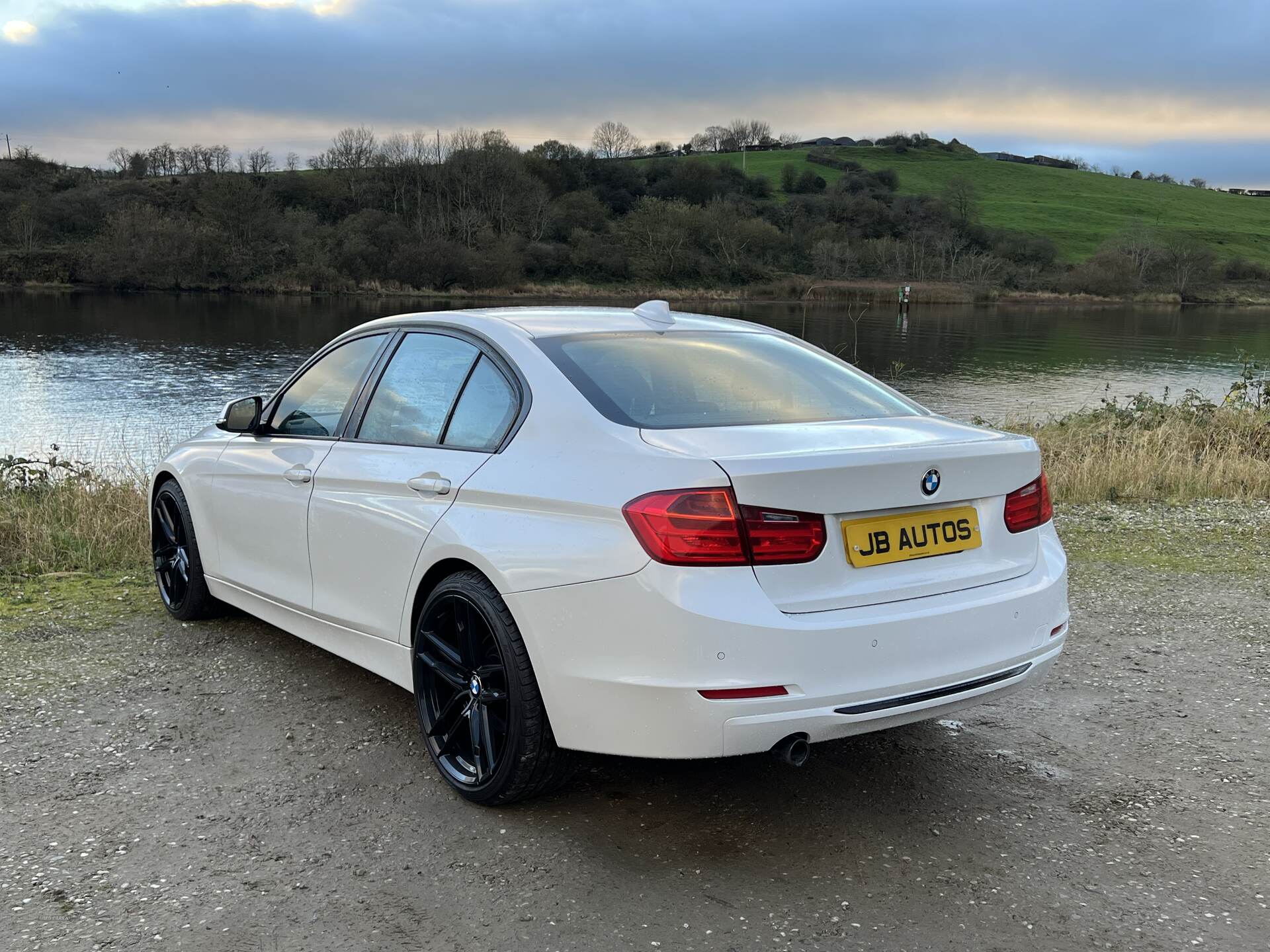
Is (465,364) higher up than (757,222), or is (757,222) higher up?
(757,222)

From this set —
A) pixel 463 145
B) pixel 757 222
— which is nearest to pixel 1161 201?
pixel 757 222

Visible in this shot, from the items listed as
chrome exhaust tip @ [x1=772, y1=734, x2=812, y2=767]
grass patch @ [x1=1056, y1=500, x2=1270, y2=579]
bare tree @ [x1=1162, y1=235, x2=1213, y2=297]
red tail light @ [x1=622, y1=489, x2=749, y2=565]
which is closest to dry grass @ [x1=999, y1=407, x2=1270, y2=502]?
grass patch @ [x1=1056, y1=500, x2=1270, y2=579]

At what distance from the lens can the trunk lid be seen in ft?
8.95

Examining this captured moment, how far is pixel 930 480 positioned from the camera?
2.94 meters

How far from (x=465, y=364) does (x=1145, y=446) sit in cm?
1053

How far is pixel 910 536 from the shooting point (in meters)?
2.94

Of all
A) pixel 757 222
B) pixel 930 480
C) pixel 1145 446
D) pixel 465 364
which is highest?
pixel 757 222

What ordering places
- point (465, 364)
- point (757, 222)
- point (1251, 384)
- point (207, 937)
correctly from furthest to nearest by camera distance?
point (757, 222) → point (1251, 384) → point (465, 364) → point (207, 937)

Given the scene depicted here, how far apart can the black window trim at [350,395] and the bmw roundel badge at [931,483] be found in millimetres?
2151

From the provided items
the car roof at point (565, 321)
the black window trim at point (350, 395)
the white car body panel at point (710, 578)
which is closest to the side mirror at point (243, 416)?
the black window trim at point (350, 395)

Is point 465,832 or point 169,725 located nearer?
point 465,832

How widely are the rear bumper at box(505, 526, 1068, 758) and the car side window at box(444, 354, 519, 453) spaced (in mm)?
599

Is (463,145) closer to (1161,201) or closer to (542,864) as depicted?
(1161,201)

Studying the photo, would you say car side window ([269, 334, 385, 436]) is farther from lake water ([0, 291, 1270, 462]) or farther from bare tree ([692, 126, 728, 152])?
bare tree ([692, 126, 728, 152])
